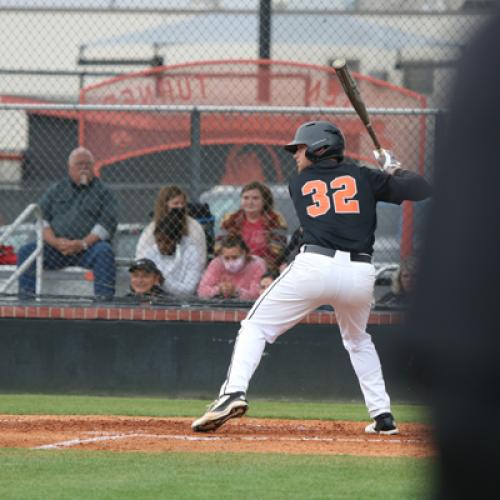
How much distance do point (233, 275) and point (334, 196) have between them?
3.08m

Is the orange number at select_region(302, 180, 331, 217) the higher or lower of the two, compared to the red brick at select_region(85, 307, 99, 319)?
higher

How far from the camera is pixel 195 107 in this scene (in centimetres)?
1001

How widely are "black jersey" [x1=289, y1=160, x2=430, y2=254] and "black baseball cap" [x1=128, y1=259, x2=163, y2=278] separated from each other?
3.15 metres

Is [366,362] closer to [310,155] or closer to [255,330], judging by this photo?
[255,330]

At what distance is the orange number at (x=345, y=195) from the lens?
6.82 m

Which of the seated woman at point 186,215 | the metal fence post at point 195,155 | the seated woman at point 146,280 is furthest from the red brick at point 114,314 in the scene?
the metal fence post at point 195,155

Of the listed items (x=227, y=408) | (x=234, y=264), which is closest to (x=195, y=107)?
(x=234, y=264)

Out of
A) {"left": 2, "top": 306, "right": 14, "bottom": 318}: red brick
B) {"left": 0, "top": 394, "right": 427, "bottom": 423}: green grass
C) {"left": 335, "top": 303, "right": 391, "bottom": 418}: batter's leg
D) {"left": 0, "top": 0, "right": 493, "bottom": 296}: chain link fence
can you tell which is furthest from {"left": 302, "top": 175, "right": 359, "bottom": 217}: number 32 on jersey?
{"left": 2, "top": 306, "right": 14, "bottom": 318}: red brick

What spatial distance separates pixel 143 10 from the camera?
11.2 meters

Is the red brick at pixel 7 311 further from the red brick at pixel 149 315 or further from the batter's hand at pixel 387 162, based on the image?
the batter's hand at pixel 387 162

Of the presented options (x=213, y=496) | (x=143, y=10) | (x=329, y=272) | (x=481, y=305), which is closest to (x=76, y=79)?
(x=143, y=10)

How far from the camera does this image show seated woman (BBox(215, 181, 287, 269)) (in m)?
9.62

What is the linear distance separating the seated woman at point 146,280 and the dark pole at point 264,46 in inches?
101

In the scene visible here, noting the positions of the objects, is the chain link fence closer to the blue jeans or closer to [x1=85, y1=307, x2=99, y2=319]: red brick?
the blue jeans
